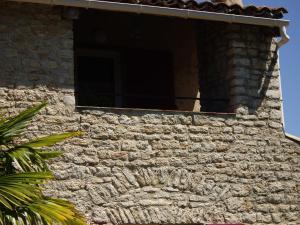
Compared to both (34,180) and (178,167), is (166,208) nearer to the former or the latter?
(178,167)

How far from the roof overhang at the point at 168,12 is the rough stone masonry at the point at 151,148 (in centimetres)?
46

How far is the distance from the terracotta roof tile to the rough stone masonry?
2.07 ft

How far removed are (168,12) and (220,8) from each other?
863 millimetres

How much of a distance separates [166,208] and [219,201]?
858 mm

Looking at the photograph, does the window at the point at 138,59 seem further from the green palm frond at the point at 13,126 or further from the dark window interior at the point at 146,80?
the green palm frond at the point at 13,126

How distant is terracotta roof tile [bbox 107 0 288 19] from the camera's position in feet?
33.8

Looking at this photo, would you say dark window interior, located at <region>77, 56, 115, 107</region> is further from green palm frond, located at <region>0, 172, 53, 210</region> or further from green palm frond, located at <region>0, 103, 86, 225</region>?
green palm frond, located at <region>0, 172, 53, 210</region>

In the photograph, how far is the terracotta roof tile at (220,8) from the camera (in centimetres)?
1029

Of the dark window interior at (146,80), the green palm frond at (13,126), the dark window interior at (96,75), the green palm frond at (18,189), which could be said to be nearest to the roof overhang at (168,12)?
the green palm frond at (13,126)

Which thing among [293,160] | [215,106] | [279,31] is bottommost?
[293,160]

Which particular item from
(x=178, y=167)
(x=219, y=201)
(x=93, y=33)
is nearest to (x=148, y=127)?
(x=178, y=167)

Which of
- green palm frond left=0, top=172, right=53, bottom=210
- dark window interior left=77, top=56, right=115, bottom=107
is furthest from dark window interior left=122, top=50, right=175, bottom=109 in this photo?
green palm frond left=0, top=172, right=53, bottom=210

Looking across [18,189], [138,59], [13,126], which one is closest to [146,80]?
[138,59]

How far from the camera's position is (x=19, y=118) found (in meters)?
8.55
